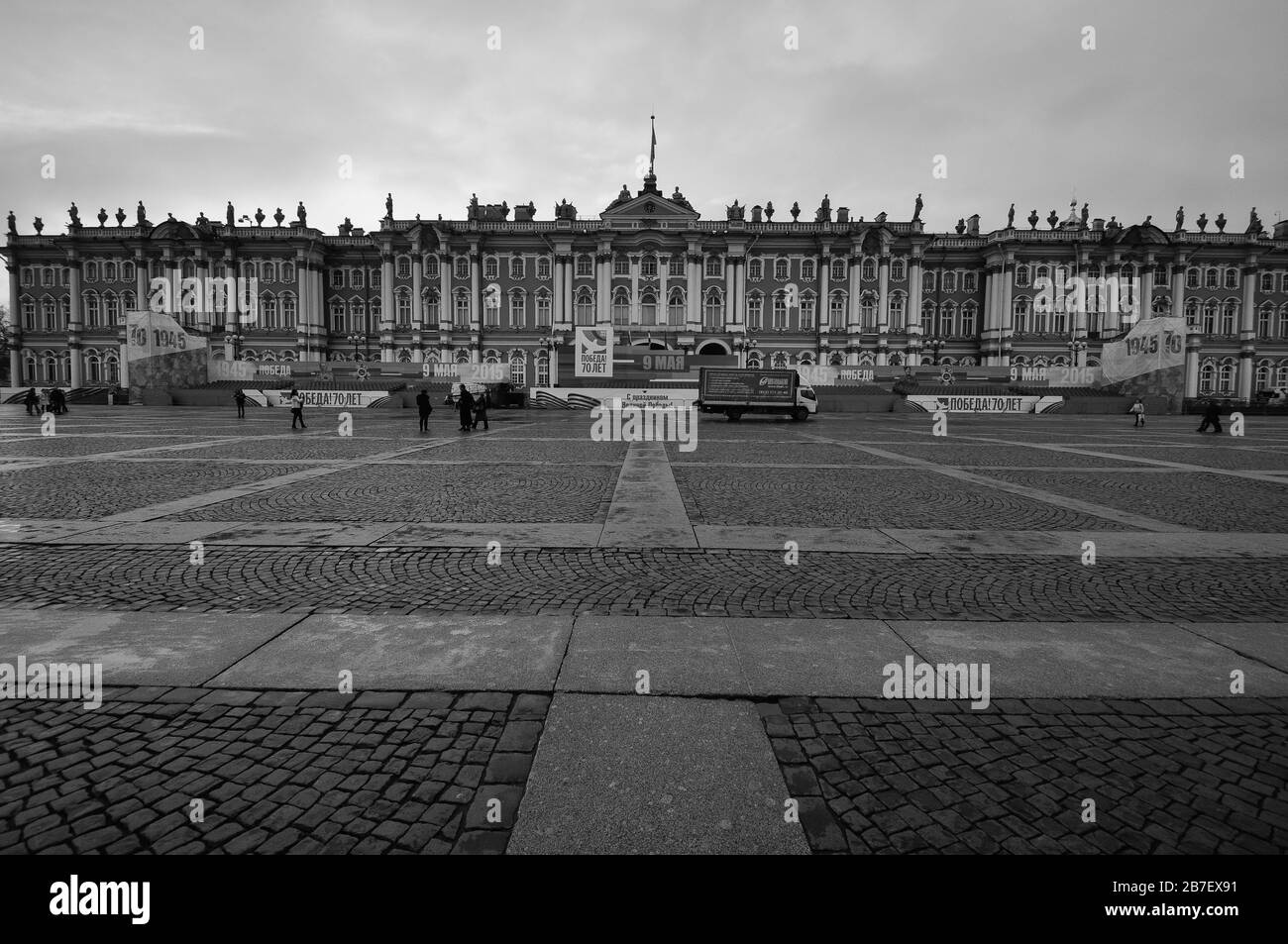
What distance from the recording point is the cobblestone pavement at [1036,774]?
228 centimetres

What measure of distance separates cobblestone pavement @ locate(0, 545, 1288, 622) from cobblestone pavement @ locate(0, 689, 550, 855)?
139 cm

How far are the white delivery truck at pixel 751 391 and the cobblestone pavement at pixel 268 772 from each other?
27927 millimetres

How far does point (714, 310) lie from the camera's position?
210ft

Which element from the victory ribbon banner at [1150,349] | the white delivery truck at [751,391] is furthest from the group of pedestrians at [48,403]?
the victory ribbon banner at [1150,349]

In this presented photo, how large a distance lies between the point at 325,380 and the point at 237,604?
50906 mm

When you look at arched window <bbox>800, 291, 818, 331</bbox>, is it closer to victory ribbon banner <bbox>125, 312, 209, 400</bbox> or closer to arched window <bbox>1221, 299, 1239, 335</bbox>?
arched window <bbox>1221, 299, 1239, 335</bbox>

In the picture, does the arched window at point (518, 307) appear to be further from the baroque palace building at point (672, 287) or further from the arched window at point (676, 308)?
the arched window at point (676, 308)

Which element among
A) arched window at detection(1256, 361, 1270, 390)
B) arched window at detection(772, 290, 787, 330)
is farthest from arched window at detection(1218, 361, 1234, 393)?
arched window at detection(772, 290, 787, 330)

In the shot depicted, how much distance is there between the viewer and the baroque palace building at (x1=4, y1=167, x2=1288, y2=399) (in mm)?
63344

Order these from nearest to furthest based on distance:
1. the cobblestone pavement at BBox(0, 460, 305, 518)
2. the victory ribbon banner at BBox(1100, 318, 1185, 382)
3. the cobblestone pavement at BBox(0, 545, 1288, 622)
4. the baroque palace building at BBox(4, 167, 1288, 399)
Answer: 1. the cobblestone pavement at BBox(0, 545, 1288, 622)
2. the cobblestone pavement at BBox(0, 460, 305, 518)
3. the victory ribbon banner at BBox(1100, 318, 1185, 382)
4. the baroque palace building at BBox(4, 167, 1288, 399)
